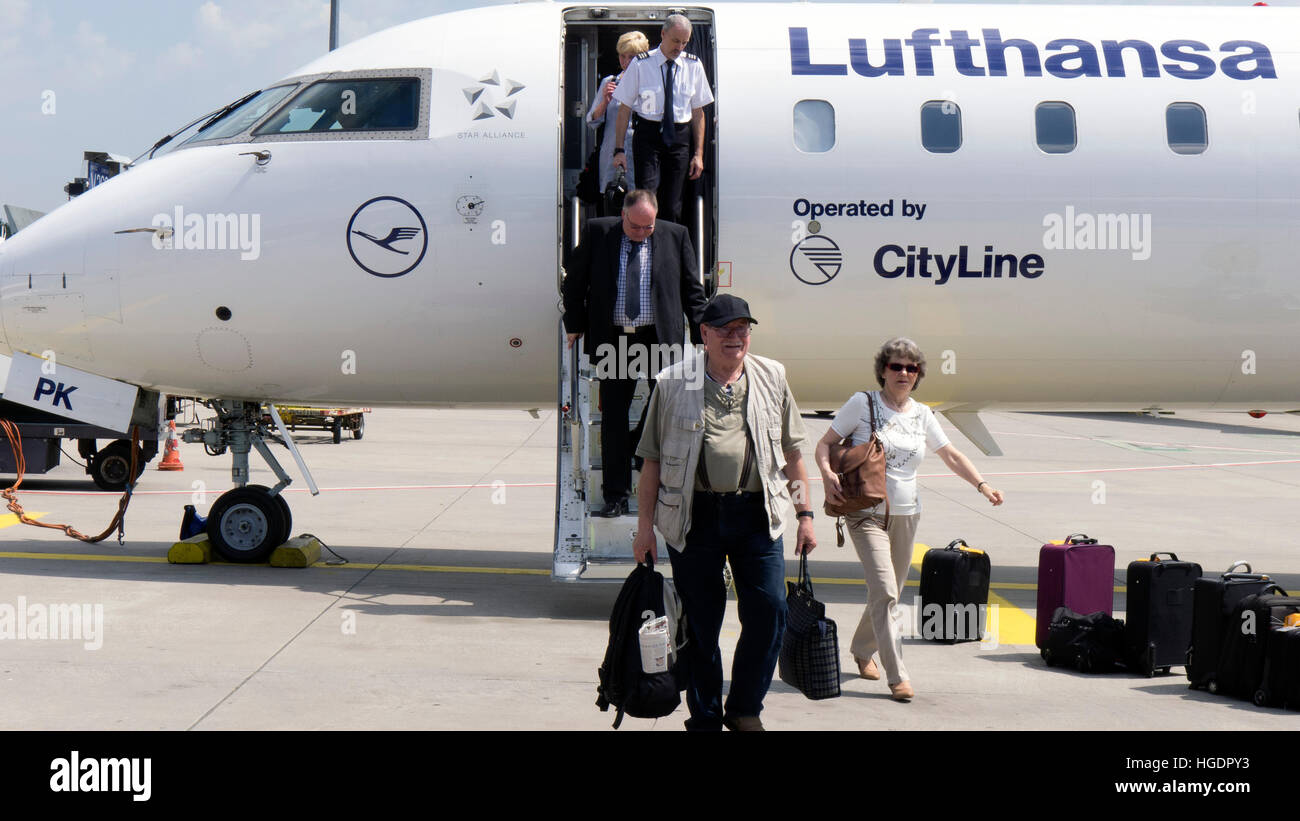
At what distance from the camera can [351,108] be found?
32.8 ft

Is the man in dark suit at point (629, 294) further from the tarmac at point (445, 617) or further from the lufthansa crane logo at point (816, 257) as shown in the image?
the tarmac at point (445, 617)

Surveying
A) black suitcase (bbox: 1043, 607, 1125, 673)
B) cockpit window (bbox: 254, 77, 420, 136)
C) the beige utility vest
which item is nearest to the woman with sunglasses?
black suitcase (bbox: 1043, 607, 1125, 673)

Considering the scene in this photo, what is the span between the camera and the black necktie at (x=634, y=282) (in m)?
8.35

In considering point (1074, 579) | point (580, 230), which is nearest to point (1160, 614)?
point (1074, 579)

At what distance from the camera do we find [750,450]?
5.71m

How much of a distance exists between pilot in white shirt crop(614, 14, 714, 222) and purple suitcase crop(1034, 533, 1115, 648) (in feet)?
11.9

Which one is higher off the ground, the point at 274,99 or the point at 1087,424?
the point at 274,99

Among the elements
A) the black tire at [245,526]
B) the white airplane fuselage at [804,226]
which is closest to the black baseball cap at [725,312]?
the white airplane fuselage at [804,226]

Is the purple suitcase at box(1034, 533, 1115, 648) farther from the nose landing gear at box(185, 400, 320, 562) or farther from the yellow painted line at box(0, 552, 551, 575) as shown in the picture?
the nose landing gear at box(185, 400, 320, 562)

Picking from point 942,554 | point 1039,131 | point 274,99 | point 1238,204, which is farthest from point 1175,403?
point 274,99

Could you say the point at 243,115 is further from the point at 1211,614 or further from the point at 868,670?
the point at 1211,614

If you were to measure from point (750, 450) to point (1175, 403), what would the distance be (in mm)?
6231

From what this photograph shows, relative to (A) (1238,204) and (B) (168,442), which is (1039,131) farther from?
(B) (168,442)

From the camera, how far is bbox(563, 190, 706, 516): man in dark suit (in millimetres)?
8352
